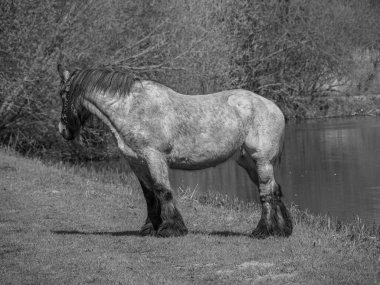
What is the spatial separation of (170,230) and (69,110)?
2.16 meters

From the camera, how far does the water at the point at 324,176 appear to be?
54.7 feet

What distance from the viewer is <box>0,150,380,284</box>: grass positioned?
737 centimetres

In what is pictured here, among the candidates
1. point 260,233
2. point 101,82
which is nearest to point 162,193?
point 260,233

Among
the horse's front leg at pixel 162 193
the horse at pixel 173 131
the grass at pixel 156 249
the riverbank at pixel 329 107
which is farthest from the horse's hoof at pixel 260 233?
the riverbank at pixel 329 107

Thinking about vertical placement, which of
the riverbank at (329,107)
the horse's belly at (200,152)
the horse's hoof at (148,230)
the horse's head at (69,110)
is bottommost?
the horse's hoof at (148,230)

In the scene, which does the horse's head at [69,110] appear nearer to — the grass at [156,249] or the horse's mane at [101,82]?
the horse's mane at [101,82]

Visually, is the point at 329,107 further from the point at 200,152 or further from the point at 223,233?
the point at 200,152

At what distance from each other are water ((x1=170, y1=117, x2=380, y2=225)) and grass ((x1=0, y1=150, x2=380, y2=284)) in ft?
11.1

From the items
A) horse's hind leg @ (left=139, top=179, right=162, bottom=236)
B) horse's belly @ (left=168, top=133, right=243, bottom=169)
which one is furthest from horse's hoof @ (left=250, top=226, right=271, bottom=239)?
horse's hind leg @ (left=139, top=179, right=162, bottom=236)

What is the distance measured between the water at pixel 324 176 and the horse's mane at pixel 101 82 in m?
6.36

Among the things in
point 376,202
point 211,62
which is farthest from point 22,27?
point 376,202

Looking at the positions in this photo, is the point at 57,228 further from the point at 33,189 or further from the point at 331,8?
the point at 331,8

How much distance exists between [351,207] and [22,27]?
11.8 meters

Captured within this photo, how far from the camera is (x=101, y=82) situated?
9.99 m
